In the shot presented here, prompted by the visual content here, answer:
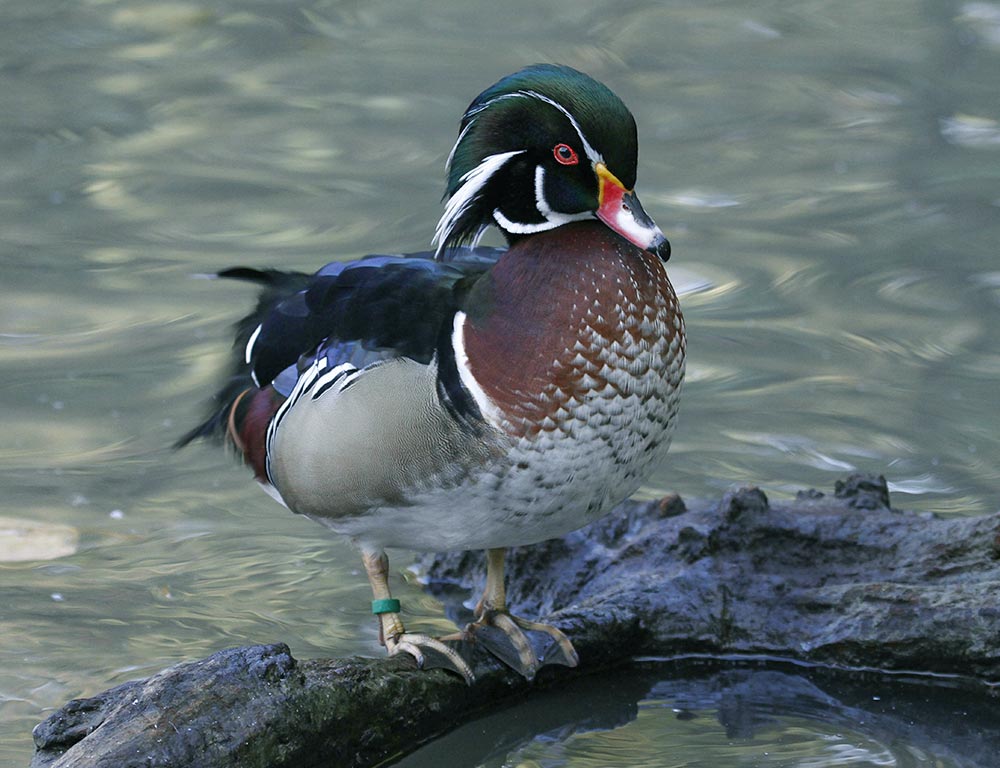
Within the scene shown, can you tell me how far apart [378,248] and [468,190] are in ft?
11.2

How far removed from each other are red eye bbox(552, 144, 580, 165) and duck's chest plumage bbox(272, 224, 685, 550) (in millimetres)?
183

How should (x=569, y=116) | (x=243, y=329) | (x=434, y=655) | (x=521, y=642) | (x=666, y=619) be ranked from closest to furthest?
(x=569, y=116), (x=434, y=655), (x=521, y=642), (x=666, y=619), (x=243, y=329)

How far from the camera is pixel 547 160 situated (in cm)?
369

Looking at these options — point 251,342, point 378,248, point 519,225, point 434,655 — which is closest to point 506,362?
point 519,225

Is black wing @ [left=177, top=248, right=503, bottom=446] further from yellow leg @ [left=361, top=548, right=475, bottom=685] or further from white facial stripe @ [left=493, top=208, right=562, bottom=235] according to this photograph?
yellow leg @ [left=361, top=548, right=475, bottom=685]

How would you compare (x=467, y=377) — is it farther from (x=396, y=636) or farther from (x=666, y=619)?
(x=666, y=619)

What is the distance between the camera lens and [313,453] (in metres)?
3.88

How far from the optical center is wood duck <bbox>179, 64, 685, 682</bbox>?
362 centimetres

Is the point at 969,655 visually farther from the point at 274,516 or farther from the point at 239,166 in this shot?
the point at 239,166

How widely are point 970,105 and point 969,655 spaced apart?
17.1ft

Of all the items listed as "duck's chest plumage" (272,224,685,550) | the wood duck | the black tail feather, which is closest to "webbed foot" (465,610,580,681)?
the wood duck

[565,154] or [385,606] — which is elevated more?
[565,154]

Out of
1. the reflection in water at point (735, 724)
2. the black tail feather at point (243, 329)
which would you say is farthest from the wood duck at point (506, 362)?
the black tail feather at point (243, 329)

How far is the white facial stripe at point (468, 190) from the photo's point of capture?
3736 mm
